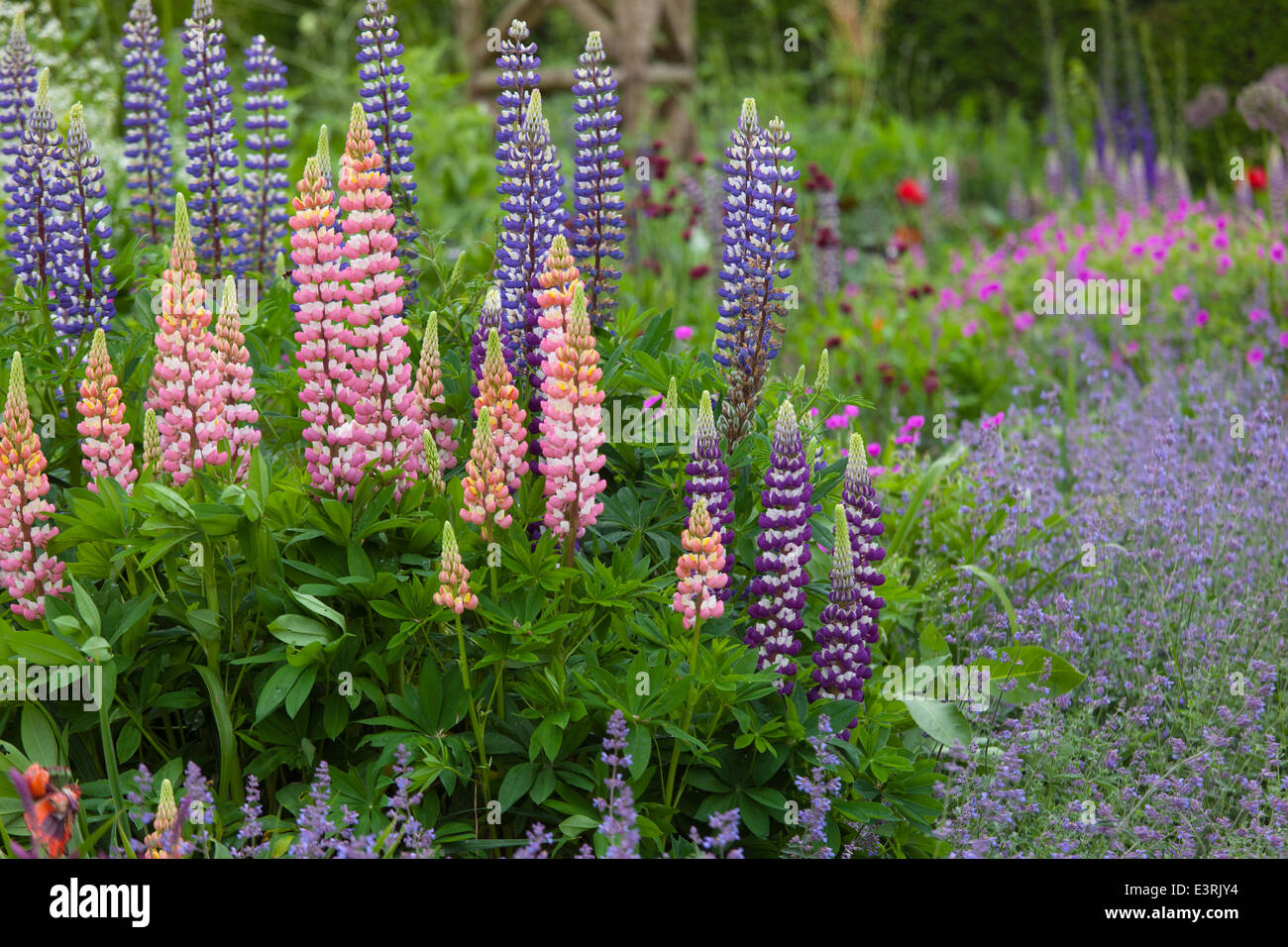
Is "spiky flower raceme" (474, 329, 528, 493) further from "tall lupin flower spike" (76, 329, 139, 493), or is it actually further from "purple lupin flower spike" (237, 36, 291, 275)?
"purple lupin flower spike" (237, 36, 291, 275)

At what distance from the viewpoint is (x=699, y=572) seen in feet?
8.43

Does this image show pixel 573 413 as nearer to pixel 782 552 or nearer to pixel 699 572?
pixel 699 572

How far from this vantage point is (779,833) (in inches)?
114

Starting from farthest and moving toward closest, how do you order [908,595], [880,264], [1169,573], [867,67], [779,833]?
1. [867,67]
2. [880,264]
3. [1169,573]
4. [908,595]
5. [779,833]

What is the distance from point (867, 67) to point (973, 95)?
4.20ft

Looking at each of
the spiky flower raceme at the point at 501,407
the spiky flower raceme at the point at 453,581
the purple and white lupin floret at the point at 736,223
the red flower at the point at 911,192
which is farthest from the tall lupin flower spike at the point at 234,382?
the red flower at the point at 911,192

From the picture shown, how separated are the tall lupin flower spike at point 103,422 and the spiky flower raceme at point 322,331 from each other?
412mm

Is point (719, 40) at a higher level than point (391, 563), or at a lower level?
higher

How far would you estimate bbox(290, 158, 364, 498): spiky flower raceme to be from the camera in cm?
269

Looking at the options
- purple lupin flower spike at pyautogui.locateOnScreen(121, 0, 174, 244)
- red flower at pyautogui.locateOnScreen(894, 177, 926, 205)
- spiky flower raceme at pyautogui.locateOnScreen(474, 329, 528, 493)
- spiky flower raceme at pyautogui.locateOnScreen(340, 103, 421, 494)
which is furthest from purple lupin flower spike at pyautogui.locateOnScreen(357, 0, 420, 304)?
red flower at pyautogui.locateOnScreen(894, 177, 926, 205)

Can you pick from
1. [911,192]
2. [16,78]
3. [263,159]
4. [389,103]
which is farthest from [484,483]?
[911,192]

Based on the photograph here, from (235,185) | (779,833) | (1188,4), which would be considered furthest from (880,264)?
(779,833)

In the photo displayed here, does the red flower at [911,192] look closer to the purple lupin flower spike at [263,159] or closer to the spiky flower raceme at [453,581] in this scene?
the purple lupin flower spike at [263,159]

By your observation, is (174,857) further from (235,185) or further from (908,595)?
(235,185)
